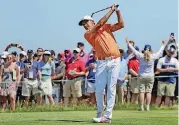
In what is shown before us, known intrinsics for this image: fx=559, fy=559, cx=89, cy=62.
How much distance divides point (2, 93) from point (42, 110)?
1.59 m

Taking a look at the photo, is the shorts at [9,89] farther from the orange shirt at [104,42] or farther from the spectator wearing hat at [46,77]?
the orange shirt at [104,42]

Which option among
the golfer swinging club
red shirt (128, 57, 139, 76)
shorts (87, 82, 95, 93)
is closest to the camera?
the golfer swinging club

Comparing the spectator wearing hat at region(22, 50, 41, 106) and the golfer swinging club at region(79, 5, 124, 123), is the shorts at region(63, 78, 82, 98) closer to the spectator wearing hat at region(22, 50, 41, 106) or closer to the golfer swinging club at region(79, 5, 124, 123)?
the spectator wearing hat at region(22, 50, 41, 106)

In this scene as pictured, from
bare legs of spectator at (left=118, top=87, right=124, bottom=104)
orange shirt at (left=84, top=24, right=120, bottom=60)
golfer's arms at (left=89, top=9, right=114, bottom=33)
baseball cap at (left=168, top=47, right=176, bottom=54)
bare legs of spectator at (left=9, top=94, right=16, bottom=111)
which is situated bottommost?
bare legs of spectator at (left=9, top=94, right=16, bottom=111)

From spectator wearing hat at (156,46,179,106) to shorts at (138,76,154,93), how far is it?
1.44 meters

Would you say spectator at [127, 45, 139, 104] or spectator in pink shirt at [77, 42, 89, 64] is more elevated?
spectator in pink shirt at [77, 42, 89, 64]

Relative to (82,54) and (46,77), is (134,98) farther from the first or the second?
(46,77)

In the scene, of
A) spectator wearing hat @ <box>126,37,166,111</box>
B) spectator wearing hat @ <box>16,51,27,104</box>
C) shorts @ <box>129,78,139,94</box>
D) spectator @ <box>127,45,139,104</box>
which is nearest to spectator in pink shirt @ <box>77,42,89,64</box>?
spectator @ <box>127,45,139,104</box>

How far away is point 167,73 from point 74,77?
124 inches

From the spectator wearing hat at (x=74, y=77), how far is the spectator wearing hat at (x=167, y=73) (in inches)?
104

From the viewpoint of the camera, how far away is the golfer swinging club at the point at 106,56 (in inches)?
432

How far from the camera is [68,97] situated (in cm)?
1931

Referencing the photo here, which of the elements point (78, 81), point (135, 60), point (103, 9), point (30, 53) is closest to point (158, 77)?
point (135, 60)

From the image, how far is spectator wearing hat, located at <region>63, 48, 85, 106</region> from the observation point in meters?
18.8
